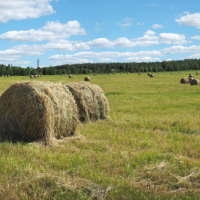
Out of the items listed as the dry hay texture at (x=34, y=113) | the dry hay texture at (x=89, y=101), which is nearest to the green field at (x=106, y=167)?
the dry hay texture at (x=34, y=113)

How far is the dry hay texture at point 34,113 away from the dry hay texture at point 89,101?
2.03 metres

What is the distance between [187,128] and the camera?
8906 mm

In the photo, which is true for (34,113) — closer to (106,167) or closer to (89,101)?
(106,167)

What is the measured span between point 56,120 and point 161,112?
6.81 m

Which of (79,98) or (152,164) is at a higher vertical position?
(79,98)

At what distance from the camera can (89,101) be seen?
10.7 m

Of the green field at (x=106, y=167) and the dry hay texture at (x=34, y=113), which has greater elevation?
the dry hay texture at (x=34, y=113)

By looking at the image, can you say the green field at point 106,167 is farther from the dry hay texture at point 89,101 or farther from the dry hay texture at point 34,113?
the dry hay texture at point 89,101

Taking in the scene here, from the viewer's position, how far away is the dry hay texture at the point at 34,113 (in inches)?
290

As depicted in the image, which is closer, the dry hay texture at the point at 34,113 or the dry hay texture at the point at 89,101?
the dry hay texture at the point at 34,113

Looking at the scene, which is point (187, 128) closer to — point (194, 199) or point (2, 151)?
point (194, 199)

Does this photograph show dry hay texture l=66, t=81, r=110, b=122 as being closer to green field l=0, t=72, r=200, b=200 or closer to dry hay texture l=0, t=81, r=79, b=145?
dry hay texture l=0, t=81, r=79, b=145

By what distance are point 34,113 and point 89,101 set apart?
12.2ft

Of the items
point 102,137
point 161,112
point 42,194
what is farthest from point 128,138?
point 161,112
